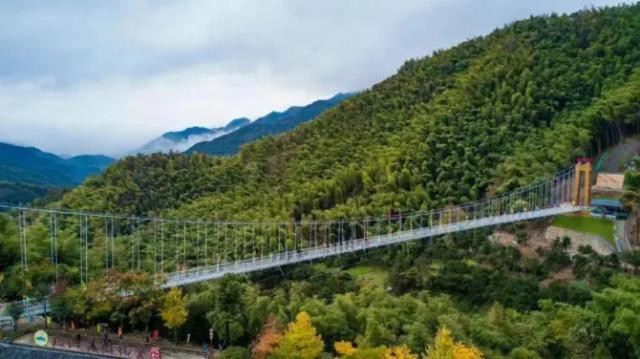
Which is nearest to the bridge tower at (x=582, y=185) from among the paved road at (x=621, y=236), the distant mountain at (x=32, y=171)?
the paved road at (x=621, y=236)

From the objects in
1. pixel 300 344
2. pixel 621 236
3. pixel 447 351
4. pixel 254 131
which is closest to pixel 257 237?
pixel 300 344

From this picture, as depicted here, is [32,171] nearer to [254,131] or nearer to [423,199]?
[254,131]

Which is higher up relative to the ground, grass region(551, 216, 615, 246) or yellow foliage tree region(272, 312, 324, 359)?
grass region(551, 216, 615, 246)

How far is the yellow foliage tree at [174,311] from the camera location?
2325cm

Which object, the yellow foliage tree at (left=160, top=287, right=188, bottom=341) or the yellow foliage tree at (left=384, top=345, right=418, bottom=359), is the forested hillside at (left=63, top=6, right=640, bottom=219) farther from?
the yellow foliage tree at (left=384, top=345, right=418, bottom=359)

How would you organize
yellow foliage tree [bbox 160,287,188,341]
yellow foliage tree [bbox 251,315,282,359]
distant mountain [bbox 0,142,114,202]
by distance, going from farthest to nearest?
distant mountain [bbox 0,142,114,202]
yellow foliage tree [bbox 160,287,188,341]
yellow foliage tree [bbox 251,315,282,359]

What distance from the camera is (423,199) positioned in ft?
128

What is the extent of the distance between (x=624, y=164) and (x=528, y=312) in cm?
1754

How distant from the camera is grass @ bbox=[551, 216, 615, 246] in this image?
30.8 m

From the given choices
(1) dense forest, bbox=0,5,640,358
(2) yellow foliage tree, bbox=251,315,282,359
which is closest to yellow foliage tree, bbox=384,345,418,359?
(1) dense forest, bbox=0,5,640,358

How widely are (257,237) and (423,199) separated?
1003cm

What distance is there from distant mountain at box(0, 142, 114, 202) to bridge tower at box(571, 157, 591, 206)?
218ft

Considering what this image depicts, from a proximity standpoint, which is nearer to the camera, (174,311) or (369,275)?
(174,311)

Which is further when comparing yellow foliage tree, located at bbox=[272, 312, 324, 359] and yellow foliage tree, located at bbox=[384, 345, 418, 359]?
yellow foliage tree, located at bbox=[272, 312, 324, 359]
